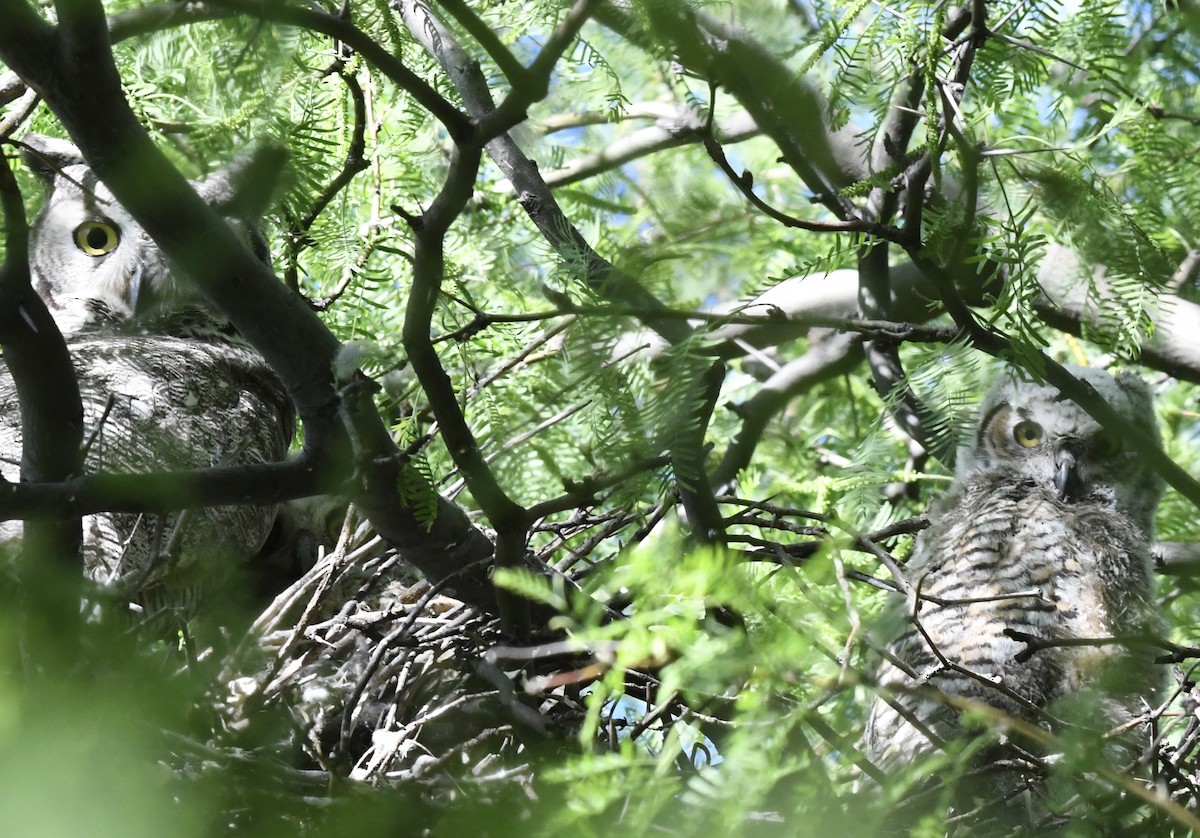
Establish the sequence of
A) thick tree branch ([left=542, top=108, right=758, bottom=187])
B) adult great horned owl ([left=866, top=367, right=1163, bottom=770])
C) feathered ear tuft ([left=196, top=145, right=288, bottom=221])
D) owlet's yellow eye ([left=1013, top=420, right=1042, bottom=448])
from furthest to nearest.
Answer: thick tree branch ([left=542, top=108, right=758, bottom=187]) → owlet's yellow eye ([left=1013, top=420, right=1042, bottom=448]) → adult great horned owl ([left=866, top=367, right=1163, bottom=770]) → feathered ear tuft ([left=196, top=145, right=288, bottom=221])

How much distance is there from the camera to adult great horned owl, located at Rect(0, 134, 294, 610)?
88.3 inches

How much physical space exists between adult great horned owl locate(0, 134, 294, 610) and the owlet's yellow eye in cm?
204

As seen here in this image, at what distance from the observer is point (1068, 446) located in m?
2.94

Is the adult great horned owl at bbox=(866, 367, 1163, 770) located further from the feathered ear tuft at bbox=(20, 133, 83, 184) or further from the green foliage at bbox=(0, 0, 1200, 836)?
the feathered ear tuft at bbox=(20, 133, 83, 184)

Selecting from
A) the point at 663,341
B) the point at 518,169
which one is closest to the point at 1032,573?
the point at 663,341

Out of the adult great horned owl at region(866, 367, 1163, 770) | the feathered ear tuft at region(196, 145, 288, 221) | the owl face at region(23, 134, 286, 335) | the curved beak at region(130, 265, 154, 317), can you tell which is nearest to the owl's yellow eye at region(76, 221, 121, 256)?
the owl face at region(23, 134, 286, 335)

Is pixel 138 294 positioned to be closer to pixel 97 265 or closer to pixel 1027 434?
pixel 97 265

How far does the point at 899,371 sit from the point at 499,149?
50.1 inches

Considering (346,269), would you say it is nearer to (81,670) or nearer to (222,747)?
(222,747)

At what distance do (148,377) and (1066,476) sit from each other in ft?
7.77

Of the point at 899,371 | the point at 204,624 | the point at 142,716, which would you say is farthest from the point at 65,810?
the point at 899,371

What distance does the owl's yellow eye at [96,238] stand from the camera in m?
3.33

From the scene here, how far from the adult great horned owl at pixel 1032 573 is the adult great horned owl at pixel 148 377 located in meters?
1.44

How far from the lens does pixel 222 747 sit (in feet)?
4.59
